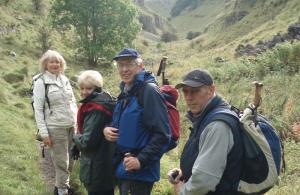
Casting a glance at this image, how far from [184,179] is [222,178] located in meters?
0.55

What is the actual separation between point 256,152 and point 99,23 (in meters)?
35.8

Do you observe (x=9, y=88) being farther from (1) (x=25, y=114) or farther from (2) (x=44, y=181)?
(2) (x=44, y=181)

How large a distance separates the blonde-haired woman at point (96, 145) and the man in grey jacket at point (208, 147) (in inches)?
71.2

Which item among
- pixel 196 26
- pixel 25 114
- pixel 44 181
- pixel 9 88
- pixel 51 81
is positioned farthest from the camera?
pixel 196 26

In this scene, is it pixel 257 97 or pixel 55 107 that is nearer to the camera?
pixel 257 97

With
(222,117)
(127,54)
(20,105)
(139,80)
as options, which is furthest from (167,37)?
(222,117)

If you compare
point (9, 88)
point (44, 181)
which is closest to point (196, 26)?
point (9, 88)

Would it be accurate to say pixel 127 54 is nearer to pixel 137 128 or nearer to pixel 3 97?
pixel 137 128

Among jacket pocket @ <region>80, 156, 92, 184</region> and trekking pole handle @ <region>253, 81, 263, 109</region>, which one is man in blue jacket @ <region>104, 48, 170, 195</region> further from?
trekking pole handle @ <region>253, 81, 263, 109</region>

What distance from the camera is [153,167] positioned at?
5.00 metres

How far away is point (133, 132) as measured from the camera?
4.81 m

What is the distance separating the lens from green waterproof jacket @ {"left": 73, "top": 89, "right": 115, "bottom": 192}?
5.46 metres

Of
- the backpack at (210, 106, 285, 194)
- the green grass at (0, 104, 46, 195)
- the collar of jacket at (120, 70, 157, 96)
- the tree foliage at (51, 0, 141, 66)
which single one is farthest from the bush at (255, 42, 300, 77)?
the tree foliage at (51, 0, 141, 66)

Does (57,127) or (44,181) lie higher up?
(57,127)
